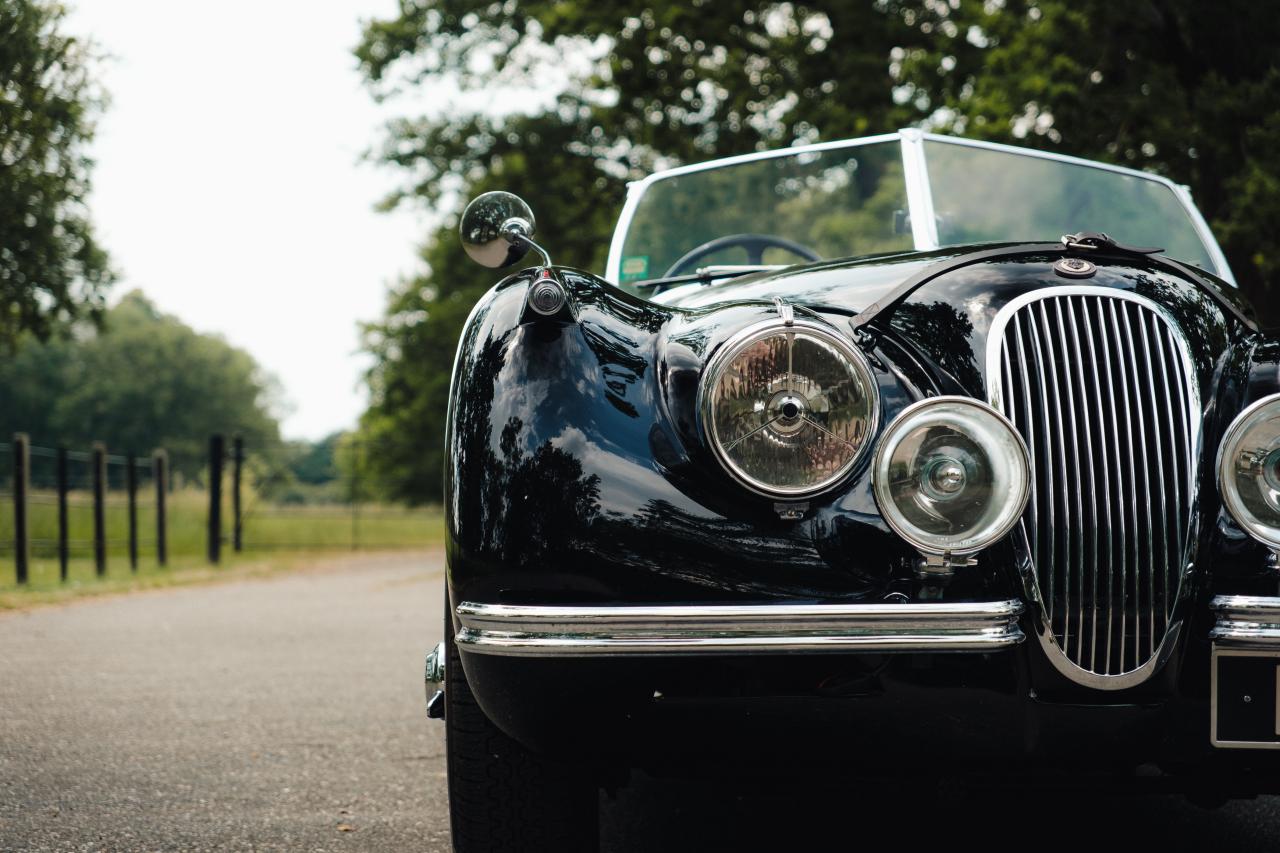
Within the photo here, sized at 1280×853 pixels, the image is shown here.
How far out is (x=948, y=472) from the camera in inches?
76.9

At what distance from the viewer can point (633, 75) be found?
52.0ft

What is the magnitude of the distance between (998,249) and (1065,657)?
0.79 meters

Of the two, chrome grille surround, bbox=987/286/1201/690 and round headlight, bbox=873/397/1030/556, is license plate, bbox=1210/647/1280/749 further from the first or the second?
round headlight, bbox=873/397/1030/556

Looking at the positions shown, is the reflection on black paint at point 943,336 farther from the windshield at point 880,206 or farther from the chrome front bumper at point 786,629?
the windshield at point 880,206

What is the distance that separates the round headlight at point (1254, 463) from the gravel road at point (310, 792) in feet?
2.08

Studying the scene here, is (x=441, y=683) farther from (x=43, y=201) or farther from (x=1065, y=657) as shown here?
(x=43, y=201)

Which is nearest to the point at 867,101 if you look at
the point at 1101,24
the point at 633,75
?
the point at 633,75

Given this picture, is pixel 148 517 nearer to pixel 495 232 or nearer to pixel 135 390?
pixel 495 232

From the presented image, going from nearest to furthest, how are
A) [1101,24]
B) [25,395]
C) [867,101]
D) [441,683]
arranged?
[441,683] → [1101,24] → [867,101] → [25,395]

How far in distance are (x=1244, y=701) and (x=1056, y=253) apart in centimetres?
85

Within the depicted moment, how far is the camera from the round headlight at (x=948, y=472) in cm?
194

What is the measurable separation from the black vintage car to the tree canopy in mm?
7837

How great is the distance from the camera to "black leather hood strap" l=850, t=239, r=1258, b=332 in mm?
2266

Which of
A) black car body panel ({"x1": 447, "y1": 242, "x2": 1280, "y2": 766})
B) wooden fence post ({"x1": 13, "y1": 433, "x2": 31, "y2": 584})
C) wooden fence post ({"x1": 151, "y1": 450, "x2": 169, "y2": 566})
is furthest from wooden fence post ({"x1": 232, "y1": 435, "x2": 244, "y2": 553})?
black car body panel ({"x1": 447, "y1": 242, "x2": 1280, "y2": 766})
